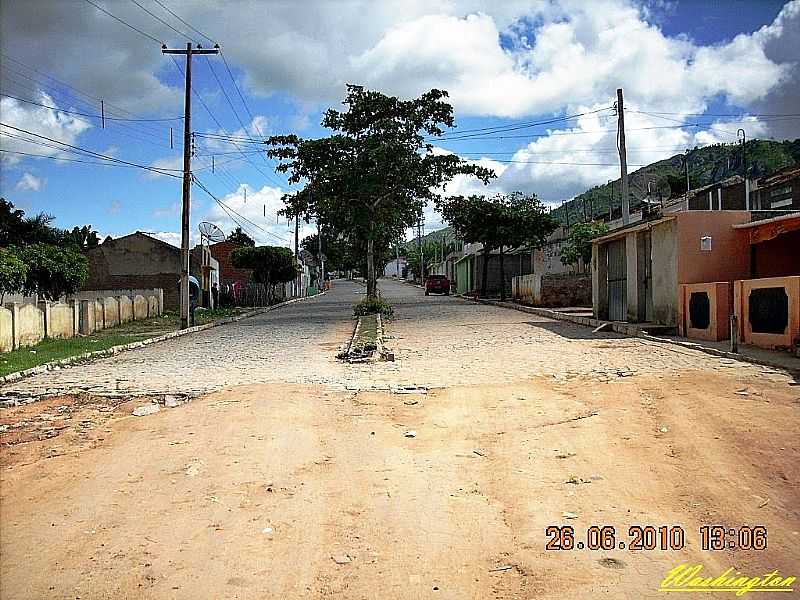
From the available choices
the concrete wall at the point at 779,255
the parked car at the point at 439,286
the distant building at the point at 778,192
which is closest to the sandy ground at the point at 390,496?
the concrete wall at the point at 779,255

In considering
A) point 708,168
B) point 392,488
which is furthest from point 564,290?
point 708,168

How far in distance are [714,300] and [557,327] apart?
6.47 meters

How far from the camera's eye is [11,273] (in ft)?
66.1

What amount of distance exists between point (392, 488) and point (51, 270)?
20.7m

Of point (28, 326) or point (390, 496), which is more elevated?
point (28, 326)

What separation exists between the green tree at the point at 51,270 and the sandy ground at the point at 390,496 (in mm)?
16108

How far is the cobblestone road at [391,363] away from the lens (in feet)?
36.0

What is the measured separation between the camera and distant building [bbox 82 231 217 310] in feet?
121

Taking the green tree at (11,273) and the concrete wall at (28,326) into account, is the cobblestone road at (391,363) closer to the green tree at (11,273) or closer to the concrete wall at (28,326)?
the concrete wall at (28,326)

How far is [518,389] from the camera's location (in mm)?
9688

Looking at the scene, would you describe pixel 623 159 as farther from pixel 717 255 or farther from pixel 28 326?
pixel 28 326

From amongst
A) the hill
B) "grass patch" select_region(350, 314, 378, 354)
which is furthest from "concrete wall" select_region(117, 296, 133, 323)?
→ the hill

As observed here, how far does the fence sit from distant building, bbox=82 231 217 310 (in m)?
5.61
